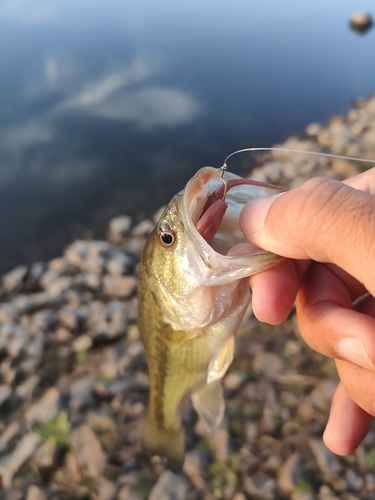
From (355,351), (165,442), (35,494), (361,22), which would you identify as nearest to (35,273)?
(35,494)

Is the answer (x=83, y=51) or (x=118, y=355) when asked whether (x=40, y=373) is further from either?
(x=83, y=51)

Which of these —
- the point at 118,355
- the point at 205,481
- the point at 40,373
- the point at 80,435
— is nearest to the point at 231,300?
the point at 205,481

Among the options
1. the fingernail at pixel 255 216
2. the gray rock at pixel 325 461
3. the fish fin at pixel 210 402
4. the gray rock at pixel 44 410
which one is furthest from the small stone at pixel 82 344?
the fingernail at pixel 255 216

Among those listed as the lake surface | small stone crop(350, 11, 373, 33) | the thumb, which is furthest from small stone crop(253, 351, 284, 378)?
small stone crop(350, 11, 373, 33)

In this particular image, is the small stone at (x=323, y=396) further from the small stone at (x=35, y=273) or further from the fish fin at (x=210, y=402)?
the small stone at (x=35, y=273)

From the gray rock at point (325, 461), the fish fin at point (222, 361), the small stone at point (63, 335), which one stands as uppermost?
the fish fin at point (222, 361)

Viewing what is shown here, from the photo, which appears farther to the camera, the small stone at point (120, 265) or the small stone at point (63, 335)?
the small stone at point (120, 265)

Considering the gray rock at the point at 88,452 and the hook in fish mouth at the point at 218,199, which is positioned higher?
the hook in fish mouth at the point at 218,199

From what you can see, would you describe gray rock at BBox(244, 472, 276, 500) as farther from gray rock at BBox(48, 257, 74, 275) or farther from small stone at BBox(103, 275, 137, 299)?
gray rock at BBox(48, 257, 74, 275)
